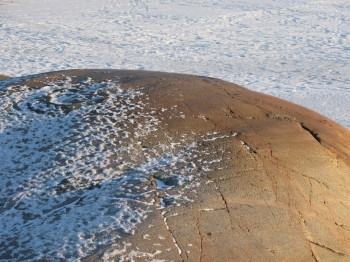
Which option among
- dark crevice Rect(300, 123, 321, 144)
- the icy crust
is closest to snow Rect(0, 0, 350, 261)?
the icy crust

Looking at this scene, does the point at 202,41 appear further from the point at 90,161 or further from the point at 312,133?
the point at 90,161

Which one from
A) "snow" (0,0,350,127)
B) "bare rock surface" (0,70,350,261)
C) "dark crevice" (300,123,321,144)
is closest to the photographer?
"bare rock surface" (0,70,350,261)

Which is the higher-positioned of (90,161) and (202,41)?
(90,161)

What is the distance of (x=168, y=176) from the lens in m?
2.65

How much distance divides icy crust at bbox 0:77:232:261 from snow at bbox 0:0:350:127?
336 cm

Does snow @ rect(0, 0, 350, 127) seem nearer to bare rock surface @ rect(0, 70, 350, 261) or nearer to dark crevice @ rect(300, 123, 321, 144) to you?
dark crevice @ rect(300, 123, 321, 144)

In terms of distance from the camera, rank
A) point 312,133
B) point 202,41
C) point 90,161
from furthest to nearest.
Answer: point 202,41, point 312,133, point 90,161

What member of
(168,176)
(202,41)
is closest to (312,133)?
(168,176)

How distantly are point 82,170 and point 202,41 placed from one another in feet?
22.2

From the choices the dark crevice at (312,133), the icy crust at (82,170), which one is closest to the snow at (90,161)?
the icy crust at (82,170)

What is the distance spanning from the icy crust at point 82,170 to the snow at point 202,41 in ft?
11.0

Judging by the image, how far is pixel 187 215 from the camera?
2.44m

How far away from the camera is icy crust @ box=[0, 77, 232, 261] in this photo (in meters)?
2.35

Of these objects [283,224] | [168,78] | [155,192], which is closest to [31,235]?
[155,192]
